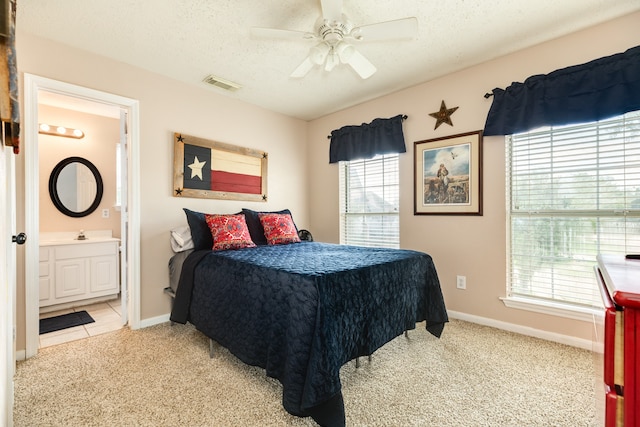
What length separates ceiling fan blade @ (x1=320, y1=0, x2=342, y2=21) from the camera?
165 cm

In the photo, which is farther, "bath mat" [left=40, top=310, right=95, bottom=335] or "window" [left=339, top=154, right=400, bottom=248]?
"window" [left=339, top=154, right=400, bottom=248]

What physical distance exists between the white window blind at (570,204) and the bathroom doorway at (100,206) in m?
3.56

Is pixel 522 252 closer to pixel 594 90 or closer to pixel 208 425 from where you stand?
pixel 594 90

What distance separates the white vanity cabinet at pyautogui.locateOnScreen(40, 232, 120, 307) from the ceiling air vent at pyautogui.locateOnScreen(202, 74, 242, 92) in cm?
233

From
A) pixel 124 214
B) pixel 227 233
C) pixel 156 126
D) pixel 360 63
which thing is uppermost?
pixel 360 63

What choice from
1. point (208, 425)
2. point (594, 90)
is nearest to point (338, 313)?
point (208, 425)

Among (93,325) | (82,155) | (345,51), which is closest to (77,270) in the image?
(93,325)

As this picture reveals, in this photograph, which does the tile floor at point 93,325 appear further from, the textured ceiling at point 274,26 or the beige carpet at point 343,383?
the textured ceiling at point 274,26

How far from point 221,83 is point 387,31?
1986mm

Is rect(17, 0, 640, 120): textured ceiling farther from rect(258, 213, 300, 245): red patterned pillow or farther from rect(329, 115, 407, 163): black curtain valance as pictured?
rect(258, 213, 300, 245): red patterned pillow

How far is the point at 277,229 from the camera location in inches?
122

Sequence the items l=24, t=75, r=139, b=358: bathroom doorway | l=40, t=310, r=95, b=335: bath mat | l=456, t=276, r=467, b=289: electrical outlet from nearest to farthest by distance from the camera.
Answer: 1. l=24, t=75, r=139, b=358: bathroom doorway
2. l=40, t=310, r=95, b=335: bath mat
3. l=456, t=276, r=467, b=289: electrical outlet

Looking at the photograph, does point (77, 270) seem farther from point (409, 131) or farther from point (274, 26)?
point (409, 131)

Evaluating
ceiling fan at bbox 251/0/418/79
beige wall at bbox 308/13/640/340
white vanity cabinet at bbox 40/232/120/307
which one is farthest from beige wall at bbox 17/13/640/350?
ceiling fan at bbox 251/0/418/79
